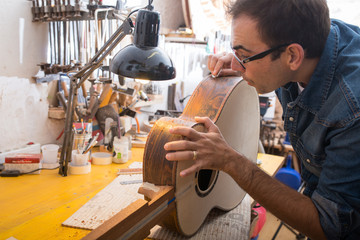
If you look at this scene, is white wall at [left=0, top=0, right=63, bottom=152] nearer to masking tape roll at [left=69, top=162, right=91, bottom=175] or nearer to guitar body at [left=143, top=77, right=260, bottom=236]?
masking tape roll at [left=69, top=162, right=91, bottom=175]

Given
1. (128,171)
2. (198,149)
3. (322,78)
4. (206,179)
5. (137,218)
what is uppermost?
(322,78)

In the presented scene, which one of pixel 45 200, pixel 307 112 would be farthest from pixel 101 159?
pixel 307 112

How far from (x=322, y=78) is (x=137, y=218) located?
77 centimetres

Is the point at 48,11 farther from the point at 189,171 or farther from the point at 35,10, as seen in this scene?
the point at 189,171

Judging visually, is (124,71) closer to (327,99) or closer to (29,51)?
(327,99)

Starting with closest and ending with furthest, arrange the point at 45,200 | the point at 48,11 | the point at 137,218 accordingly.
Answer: the point at 137,218 < the point at 45,200 < the point at 48,11

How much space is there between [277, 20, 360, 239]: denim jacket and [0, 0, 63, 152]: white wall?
1544mm

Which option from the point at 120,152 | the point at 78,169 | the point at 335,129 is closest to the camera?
the point at 335,129

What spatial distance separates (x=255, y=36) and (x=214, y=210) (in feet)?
2.60

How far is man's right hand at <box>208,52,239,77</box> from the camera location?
52.2 inches

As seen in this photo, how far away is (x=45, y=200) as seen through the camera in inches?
49.1

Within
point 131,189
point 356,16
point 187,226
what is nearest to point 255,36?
point 187,226

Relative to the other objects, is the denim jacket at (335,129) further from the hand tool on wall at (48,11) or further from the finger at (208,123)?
the hand tool on wall at (48,11)

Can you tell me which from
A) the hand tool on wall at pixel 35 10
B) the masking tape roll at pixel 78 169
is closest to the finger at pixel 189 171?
the masking tape roll at pixel 78 169
